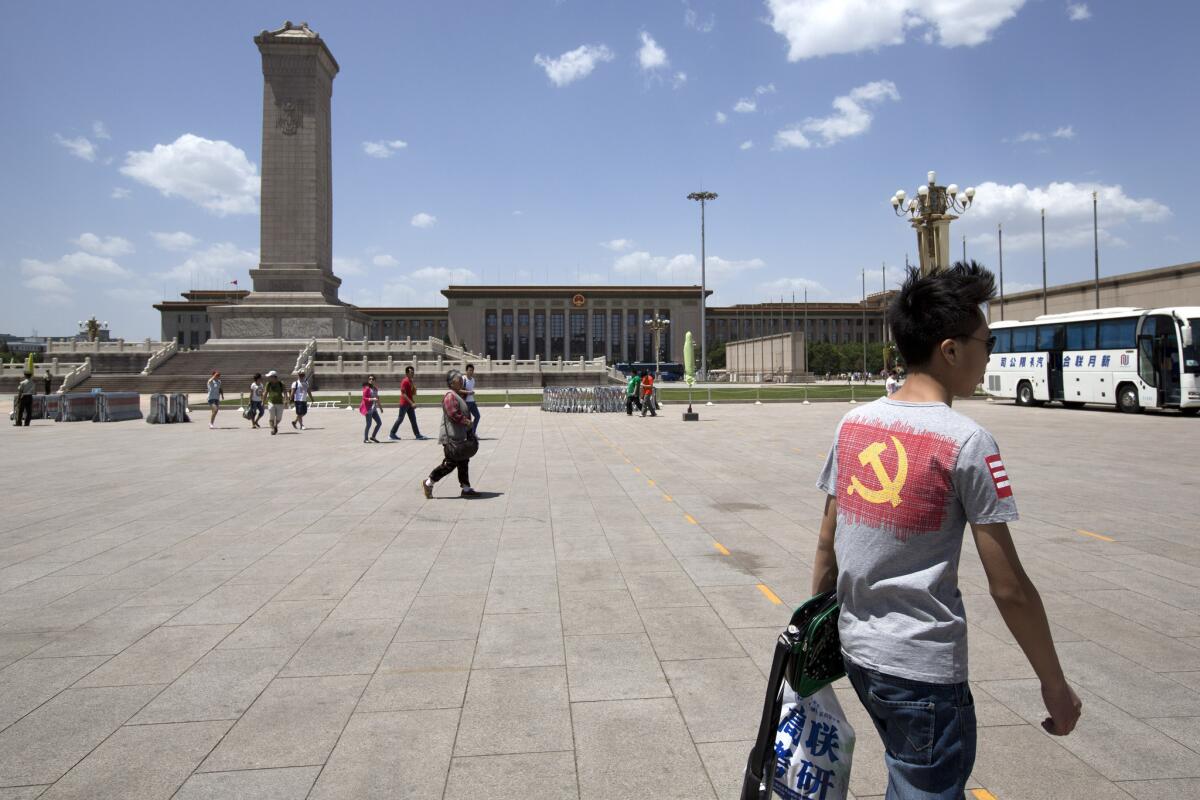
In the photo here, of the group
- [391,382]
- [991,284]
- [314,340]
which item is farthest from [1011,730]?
[314,340]

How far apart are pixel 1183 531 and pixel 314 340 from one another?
58995 millimetres

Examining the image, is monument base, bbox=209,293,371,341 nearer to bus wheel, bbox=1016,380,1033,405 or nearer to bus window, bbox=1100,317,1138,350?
bus wheel, bbox=1016,380,1033,405

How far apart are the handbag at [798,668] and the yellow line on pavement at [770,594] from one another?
11.6 feet

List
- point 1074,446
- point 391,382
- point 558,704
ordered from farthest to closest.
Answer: point 391,382
point 1074,446
point 558,704

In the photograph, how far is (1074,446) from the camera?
1623 cm

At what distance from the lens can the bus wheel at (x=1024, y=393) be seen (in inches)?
1297

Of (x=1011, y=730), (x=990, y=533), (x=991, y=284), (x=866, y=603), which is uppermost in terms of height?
(x=991, y=284)

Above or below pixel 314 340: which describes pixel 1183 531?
below

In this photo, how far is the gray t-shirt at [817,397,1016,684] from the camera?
2.00m

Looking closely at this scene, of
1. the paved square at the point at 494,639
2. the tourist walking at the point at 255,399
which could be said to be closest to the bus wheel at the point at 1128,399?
the paved square at the point at 494,639

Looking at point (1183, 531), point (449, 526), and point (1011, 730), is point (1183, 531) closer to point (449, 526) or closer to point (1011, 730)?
point (1011, 730)

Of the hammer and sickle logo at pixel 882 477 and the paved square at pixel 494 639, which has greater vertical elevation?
the hammer and sickle logo at pixel 882 477

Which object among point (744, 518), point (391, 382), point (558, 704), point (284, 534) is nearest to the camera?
point (558, 704)

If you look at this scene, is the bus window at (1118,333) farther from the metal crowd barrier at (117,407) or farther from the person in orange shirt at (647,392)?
the metal crowd barrier at (117,407)
